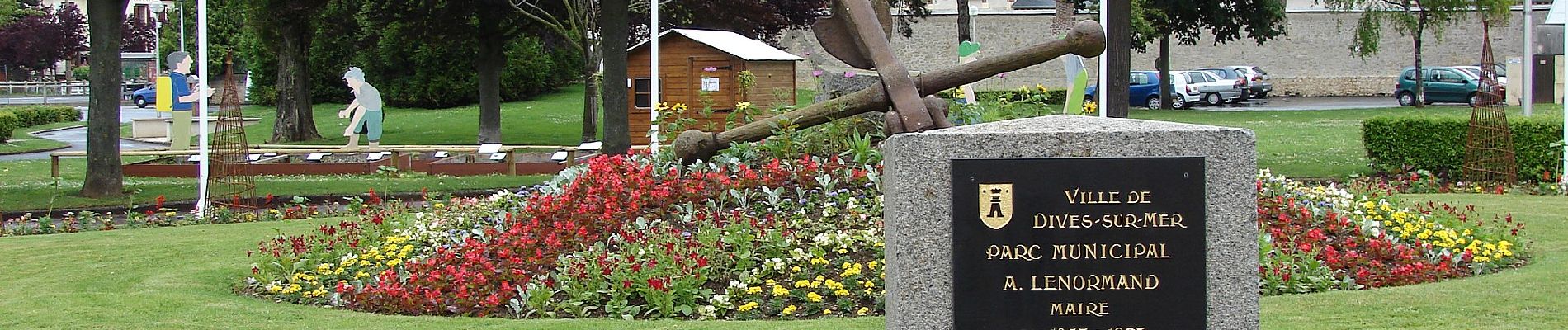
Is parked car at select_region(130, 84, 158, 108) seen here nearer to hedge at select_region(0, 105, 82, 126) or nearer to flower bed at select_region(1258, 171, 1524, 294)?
Answer: hedge at select_region(0, 105, 82, 126)

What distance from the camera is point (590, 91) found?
106 feet

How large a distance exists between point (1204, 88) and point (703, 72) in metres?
20.6

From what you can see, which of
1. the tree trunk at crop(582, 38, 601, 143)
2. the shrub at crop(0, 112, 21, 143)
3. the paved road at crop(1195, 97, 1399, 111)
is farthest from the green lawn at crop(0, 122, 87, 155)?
the paved road at crop(1195, 97, 1399, 111)

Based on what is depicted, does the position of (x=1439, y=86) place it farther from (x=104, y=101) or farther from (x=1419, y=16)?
(x=104, y=101)

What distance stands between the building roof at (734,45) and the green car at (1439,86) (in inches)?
876

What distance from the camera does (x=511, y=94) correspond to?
4775cm

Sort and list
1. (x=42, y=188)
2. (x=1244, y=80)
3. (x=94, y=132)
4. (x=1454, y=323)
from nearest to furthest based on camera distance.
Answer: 1. (x=1454, y=323)
2. (x=94, y=132)
3. (x=42, y=188)
4. (x=1244, y=80)

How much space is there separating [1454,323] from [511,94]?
4227cm

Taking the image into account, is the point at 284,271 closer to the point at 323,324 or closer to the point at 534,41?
the point at 323,324

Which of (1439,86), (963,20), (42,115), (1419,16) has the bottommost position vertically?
(42,115)

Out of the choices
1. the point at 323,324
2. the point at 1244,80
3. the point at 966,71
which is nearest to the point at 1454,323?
the point at 966,71

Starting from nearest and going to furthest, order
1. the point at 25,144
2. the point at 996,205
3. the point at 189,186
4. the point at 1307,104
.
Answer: the point at 996,205, the point at 189,186, the point at 25,144, the point at 1307,104

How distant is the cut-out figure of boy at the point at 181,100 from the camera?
25047 mm

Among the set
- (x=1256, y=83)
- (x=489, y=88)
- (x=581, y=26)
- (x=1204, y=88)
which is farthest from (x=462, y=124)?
(x=1256, y=83)
